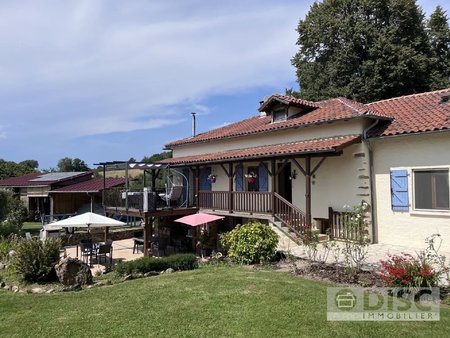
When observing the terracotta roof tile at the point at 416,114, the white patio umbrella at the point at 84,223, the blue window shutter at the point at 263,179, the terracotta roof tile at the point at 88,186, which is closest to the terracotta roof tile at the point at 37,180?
the terracotta roof tile at the point at 88,186

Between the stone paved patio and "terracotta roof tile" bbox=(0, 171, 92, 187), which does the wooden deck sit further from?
"terracotta roof tile" bbox=(0, 171, 92, 187)

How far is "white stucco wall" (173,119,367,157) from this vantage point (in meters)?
13.4

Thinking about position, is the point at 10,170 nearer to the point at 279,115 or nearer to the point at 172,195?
the point at 172,195

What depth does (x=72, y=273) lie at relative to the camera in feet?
31.8

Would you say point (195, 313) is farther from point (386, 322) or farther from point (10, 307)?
point (10, 307)

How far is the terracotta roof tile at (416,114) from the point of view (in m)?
11.2

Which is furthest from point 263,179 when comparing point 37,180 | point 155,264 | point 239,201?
point 37,180

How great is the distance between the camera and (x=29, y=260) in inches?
399

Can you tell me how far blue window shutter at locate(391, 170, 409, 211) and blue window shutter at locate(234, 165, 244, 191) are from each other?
773cm

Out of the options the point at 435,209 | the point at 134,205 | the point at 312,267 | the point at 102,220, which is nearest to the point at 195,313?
the point at 312,267

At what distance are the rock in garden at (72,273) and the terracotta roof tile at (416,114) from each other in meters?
9.76

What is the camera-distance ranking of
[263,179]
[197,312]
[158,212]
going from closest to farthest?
[197,312]
[158,212]
[263,179]

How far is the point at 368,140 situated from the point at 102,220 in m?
10.2

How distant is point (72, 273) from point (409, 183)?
10.0 meters
